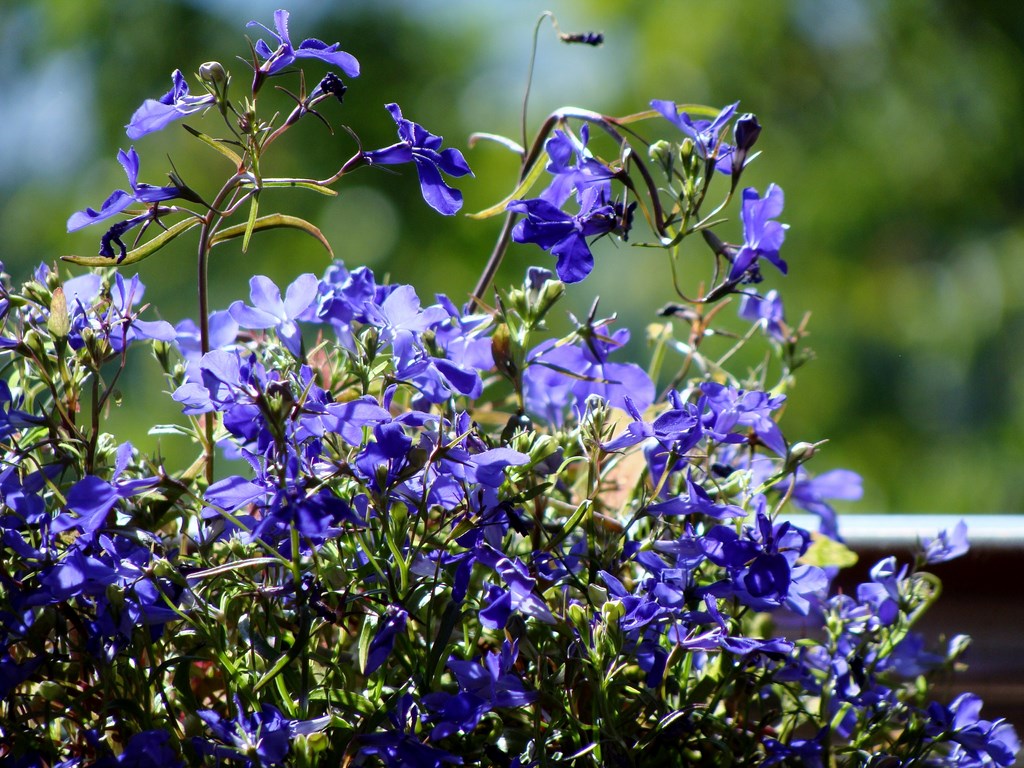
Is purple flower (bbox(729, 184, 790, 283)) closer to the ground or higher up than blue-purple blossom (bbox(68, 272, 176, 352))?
higher up

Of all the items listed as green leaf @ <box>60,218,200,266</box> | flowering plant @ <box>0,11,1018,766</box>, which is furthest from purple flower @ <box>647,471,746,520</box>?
green leaf @ <box>60,218,200,266</box>

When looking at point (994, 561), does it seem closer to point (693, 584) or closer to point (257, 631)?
point (693, 584)

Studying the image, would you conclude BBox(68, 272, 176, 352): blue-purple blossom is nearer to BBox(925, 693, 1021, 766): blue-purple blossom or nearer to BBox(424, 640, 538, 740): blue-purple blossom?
BBox(424, 640, 538, 740): blue-purple blossom

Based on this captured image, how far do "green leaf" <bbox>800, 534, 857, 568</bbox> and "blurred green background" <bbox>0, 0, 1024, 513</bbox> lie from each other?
3415mm

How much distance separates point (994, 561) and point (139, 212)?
22.3 inches

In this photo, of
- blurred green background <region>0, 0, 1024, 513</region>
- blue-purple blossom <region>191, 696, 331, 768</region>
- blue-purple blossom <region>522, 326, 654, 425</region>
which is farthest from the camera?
blurred green background <region>0, 0, 1024, 513</region>

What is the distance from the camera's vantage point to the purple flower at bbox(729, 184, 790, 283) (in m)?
0.43

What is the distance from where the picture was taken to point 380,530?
17.1 inches

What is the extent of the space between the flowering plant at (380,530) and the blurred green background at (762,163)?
3.57m

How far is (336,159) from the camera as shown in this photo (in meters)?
4.73

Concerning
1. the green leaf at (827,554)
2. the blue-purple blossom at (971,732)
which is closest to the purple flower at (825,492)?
the green leaf at (827,554)

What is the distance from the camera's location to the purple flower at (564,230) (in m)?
0.40

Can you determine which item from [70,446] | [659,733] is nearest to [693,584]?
[659,733]

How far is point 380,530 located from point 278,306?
0.11 m
